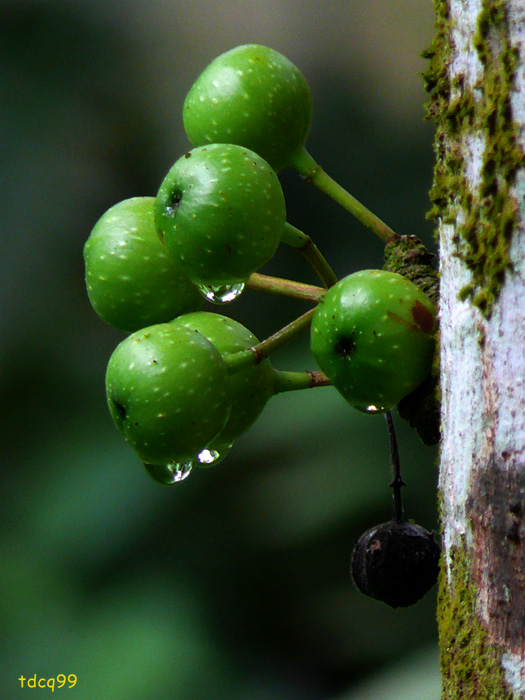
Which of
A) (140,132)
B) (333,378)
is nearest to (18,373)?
(140,132)

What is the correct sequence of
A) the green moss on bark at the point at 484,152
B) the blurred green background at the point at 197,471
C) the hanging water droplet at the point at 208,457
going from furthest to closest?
the blurred green background at the point at 197,471
the hanging water droplet at the point at 208,457
the green moss on bark at the point at 484,152

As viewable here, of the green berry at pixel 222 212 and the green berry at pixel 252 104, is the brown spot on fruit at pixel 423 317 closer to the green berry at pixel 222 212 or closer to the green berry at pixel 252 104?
the green berry at pixel 222 212

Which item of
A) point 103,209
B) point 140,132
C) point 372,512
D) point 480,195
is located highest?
point 480,195

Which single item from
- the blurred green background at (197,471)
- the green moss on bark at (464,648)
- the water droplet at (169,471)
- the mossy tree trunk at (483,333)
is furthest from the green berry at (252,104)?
the blurred green background at (197,471)

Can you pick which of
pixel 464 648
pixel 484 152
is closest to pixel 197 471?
pixel 464 648

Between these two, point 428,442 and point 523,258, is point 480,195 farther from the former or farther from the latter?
point 428,442

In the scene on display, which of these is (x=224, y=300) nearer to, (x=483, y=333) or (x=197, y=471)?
(x=483, y=333)

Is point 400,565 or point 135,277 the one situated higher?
point 135,277
